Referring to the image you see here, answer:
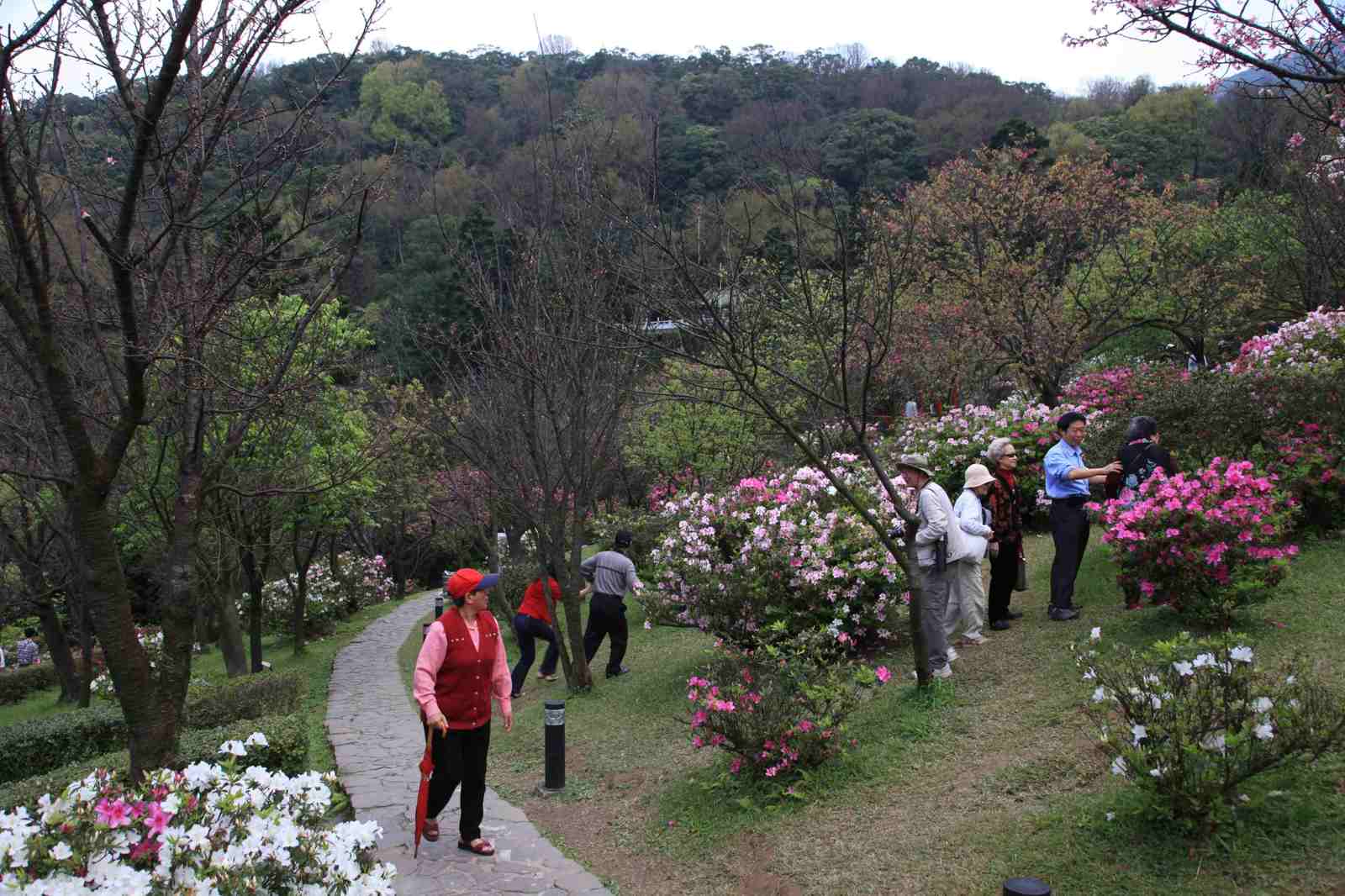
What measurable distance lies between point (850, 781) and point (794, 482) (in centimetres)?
409

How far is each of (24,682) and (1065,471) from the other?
75.9 feet

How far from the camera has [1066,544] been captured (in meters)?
8.24

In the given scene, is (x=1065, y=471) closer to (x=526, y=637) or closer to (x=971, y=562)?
(x=971, y=562)

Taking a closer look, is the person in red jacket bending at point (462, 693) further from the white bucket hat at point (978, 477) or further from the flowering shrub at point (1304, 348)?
the flowering shrub at point (1304, 348)

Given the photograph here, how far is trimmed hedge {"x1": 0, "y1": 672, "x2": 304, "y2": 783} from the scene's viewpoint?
10.5m

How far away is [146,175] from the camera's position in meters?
5.59

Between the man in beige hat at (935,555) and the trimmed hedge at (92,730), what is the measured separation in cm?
709

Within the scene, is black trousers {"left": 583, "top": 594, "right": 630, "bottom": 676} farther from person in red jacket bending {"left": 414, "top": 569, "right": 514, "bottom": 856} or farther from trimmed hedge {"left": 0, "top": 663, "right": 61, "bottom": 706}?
trimmed hedge {"left": 0, "top": 663, "right": 61, "bottom": 706}

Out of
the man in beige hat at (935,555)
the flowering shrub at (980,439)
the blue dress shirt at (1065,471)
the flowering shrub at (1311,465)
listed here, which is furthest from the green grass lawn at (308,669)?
the flowering shrub at (1311,465)

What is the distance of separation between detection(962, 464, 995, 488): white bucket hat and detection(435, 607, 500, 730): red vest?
163 inches

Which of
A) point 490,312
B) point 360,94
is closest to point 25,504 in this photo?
point 490,312

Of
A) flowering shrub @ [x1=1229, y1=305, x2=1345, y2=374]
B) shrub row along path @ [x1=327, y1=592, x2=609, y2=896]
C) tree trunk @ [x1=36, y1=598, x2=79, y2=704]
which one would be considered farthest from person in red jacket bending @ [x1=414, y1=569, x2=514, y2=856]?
tree trunk @ [x1=36, y1=598, x2=79, y2=704]

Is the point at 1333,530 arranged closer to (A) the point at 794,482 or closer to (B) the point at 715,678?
(A) the point at 794,482

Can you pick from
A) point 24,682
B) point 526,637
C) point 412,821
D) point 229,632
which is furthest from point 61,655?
point 412,821
